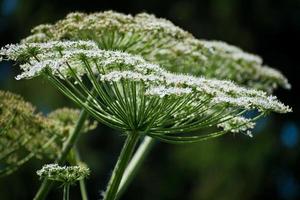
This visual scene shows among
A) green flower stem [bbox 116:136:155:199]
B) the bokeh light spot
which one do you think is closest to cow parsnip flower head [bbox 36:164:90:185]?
green flower stem [bbox 116:136:155:199]

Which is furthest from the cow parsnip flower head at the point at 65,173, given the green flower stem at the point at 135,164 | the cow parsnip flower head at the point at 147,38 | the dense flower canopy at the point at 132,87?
the cow parsnip flower head at the point at 147,38

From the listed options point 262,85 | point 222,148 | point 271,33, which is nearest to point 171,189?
point 222,148

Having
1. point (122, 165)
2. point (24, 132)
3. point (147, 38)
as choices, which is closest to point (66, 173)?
point (122, 165)

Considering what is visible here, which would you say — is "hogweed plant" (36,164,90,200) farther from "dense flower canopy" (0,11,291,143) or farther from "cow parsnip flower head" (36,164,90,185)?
"dense flower canopy" (0,11,291,143)

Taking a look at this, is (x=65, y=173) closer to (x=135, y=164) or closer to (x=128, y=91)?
(x=128, y=91)

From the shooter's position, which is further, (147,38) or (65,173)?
(147,38)
